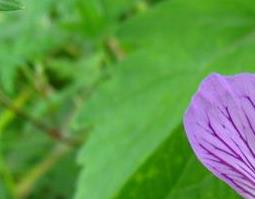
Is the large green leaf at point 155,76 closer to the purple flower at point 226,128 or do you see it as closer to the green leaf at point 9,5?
the purple flower at point 226,128

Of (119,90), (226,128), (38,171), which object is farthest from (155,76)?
(226,128)

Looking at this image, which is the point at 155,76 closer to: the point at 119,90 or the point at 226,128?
the point at 119,90

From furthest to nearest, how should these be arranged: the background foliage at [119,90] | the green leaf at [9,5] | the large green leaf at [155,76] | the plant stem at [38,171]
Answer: the plant stem at [38,171] → the large green leaf at [155,76] → the background foliage at [119,90] → the green leaf at [9,5]

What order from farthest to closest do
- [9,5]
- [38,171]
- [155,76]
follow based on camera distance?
1. [38,171]
2. [155,76]
3. [9,5]

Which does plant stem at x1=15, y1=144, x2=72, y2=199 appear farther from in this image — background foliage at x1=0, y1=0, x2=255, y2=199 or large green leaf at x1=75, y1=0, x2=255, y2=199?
large green leaf at x1=75, y1=0, x2=255, y2=199

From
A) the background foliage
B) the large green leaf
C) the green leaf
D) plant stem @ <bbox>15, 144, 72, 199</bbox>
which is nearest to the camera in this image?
the green leaf

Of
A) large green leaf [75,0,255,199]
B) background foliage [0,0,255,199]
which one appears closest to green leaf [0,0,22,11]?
background foliage [0,0,255,199]

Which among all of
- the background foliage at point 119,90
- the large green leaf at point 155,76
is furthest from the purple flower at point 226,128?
the large green leaf at point 155,76
